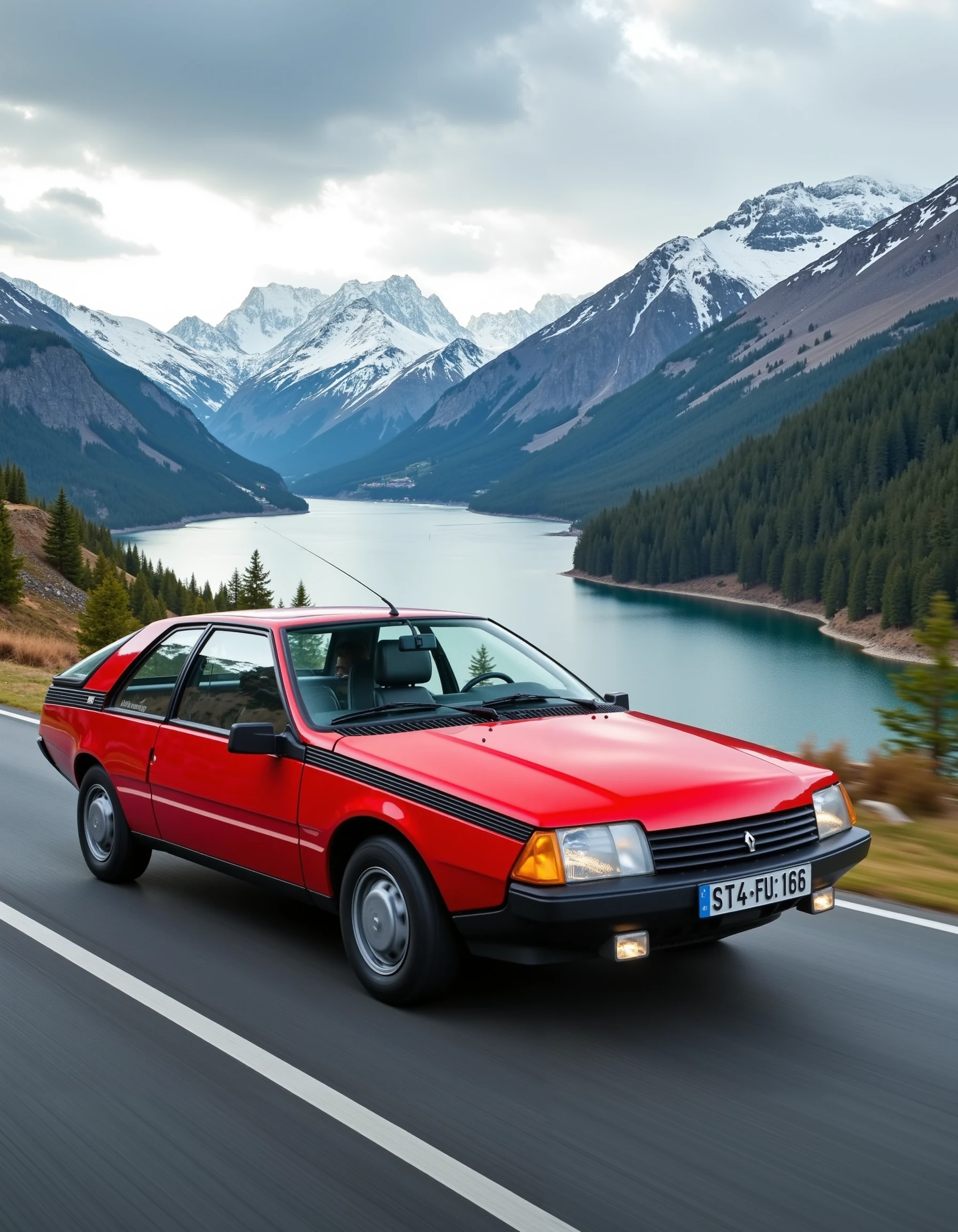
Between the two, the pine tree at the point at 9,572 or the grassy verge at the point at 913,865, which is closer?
the grassy verge at the point at 913,865

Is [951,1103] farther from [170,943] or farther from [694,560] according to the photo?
[694,560]

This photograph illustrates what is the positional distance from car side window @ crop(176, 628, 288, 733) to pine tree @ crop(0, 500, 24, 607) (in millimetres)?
51625

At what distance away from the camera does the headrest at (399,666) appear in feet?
17.9

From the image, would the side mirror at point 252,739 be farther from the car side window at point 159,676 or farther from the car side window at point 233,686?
the car side window at point 159,676

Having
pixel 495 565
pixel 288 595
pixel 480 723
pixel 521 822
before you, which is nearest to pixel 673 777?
pixel 521 822

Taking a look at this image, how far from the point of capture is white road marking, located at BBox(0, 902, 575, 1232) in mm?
3075

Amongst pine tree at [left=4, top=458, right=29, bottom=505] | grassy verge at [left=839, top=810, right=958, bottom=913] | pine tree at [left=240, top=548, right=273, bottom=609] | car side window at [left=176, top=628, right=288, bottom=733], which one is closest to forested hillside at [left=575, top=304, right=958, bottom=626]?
pine tree at [left=240, top=548, right=273, bottom=609]

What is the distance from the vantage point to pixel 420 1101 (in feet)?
12.2

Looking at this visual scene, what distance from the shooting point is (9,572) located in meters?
54.8

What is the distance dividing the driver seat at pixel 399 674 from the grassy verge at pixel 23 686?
30.0 feet

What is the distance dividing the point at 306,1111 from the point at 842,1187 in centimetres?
153

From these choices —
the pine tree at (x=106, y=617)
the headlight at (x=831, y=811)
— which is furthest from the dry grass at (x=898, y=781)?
the pine tree at (x=106, y=617)

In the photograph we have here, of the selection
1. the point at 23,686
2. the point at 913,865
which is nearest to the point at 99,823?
the point at 913,865

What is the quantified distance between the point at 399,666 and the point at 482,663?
501 mm
